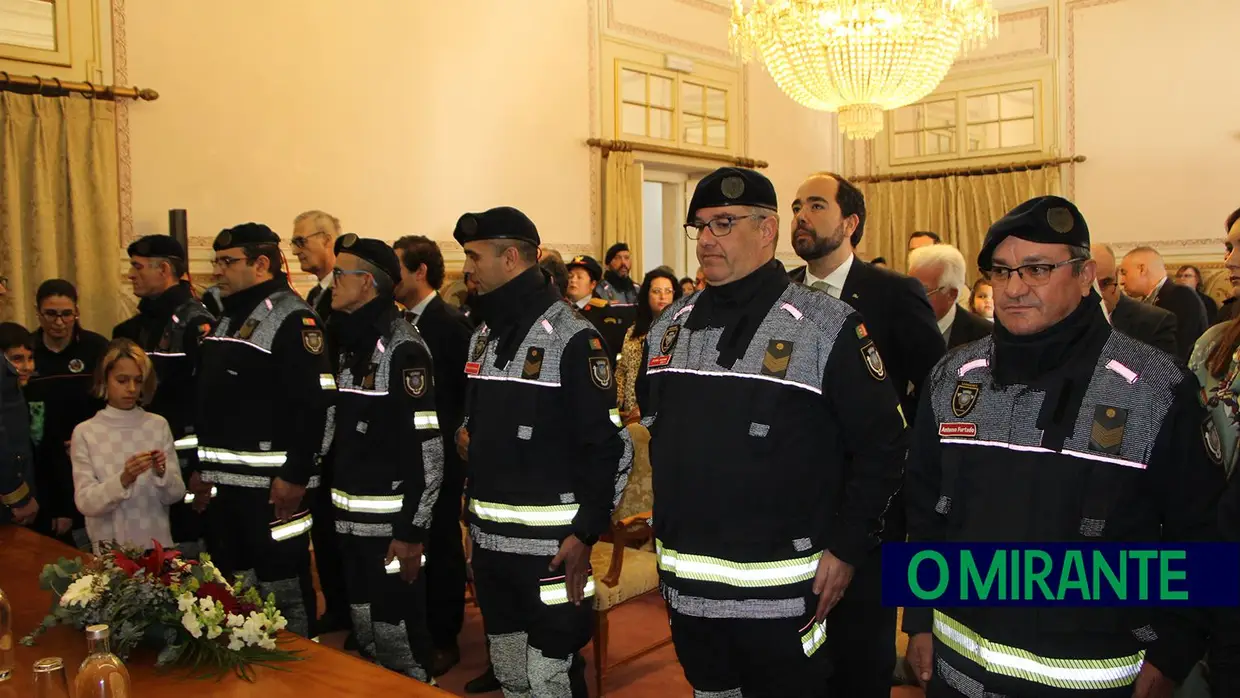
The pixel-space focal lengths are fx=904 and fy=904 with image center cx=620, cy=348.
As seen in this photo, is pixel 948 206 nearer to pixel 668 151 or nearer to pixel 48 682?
pixel 668 151

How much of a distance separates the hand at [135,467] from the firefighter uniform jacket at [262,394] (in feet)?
0.65

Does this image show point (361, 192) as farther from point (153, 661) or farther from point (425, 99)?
point (153, 661)

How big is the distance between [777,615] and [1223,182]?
9.01 m

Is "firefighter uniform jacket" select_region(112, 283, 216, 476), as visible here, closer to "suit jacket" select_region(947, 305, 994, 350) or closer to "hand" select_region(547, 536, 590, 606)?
"hand" select_region(547, 536, 590, 606)

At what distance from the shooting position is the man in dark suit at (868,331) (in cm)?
261

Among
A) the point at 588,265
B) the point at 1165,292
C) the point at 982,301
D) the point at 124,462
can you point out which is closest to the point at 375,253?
the point at 124,462

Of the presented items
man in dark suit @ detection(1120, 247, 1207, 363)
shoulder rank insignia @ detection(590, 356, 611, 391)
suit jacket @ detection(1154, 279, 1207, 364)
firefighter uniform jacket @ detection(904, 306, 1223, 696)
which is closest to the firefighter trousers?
shoulder rank insignia @ detection(590, 356, 611, 391)

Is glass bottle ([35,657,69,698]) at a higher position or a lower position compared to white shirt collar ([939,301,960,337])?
lower

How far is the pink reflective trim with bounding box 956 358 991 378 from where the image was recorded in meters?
1.84

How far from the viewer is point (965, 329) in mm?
3512

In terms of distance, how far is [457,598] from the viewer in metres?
3.90

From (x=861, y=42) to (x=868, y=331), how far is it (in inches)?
177

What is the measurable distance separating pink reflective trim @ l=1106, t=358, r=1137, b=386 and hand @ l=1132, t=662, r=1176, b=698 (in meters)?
0.51

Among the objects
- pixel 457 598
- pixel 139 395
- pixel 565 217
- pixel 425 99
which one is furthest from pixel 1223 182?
pixel 139 395
